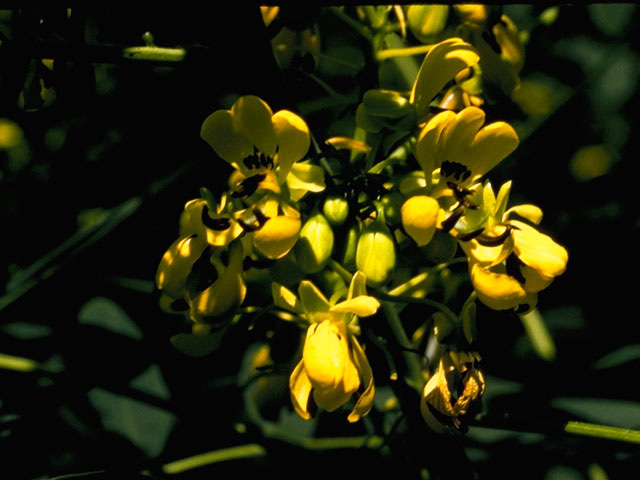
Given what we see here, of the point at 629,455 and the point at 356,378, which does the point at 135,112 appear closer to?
the point at 356,378

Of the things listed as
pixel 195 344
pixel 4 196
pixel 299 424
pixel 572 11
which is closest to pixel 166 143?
pixel 4 196

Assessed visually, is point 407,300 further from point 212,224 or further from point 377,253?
point 212,224

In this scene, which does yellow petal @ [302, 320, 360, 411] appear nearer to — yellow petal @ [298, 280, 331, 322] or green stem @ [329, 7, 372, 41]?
yellow petal @ [298, 280, 331, 322]

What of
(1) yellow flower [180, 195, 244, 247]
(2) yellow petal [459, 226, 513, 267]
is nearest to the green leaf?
(1) yellow flower [180, 195, 244, 247]

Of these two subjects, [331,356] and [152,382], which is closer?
[331,356]

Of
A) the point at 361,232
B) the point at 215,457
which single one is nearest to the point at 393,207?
the point at 361,232

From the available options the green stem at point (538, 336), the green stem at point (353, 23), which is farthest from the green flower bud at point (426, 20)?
the green stem at point (538, 336)
